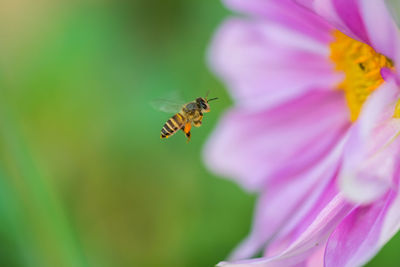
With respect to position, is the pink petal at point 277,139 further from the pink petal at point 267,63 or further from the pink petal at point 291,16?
the pink petal at point 291,16

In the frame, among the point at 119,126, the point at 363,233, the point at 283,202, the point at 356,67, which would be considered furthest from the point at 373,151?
the point at 119,126

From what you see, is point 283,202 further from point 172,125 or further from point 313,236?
point 313,236

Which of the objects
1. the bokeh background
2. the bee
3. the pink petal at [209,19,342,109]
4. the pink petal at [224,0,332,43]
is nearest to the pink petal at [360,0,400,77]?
the pink petal at [224,0,332,43]

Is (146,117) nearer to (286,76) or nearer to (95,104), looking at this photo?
(95,104)

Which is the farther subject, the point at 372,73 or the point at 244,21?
the point at 244,21

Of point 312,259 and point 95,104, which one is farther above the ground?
point 95,104

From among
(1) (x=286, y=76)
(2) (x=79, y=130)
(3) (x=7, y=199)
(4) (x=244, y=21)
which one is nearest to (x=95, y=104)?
(2) (x=79, y=130)
